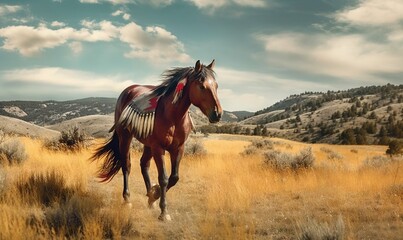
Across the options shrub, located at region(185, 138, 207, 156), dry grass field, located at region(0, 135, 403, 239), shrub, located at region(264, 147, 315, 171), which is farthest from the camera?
shrub, located at region(185, 138, 207, 156)

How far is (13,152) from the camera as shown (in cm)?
1177

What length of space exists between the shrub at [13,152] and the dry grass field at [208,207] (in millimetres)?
349

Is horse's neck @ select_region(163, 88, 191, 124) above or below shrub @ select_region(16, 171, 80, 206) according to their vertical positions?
above

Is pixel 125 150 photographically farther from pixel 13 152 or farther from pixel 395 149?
pixel 395 149

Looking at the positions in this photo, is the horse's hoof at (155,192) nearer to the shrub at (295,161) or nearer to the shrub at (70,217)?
the shrub at (70,217)

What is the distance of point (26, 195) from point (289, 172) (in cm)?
780

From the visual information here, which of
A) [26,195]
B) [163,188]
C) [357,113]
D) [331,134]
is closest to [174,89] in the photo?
[163,188]

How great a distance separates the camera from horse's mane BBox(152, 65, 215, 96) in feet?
20.1

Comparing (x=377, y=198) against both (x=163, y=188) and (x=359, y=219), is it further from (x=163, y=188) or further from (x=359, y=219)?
(x=163, y=188)

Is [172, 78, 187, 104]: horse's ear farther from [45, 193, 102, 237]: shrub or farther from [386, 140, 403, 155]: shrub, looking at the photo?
[386, 140, 403, 155]: shrub

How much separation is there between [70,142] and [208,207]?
10.6m

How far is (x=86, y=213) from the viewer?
18.8ft

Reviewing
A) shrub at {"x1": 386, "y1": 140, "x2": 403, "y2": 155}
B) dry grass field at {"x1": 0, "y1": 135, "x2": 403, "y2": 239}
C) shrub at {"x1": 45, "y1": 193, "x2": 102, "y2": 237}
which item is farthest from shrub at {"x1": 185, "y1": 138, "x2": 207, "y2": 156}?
shrub at {"x1": 386, "y1": 140, "x2": 403, "y2": 155}

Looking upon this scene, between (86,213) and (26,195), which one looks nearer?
(86,213)
